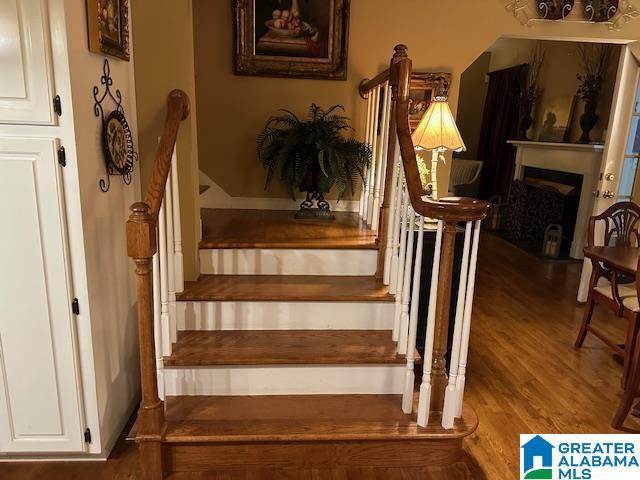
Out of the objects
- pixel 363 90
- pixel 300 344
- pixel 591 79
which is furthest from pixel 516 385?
pixel 591 79

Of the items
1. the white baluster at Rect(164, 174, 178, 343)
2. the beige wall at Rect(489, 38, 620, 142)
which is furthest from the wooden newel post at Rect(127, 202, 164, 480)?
the beige wall at Rect(489, 38, 620, 142)

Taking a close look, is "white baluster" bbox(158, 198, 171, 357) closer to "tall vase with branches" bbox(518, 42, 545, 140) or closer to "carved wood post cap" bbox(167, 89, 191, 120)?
"carved wood post cap" bbox(167, 89, 191, 120)

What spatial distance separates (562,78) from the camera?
5.87 m

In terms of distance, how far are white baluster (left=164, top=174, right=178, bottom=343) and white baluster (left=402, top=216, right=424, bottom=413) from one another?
3.48 ft

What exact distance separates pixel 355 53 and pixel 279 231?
1.45 meters

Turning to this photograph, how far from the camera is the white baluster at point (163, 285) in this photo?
197 cm

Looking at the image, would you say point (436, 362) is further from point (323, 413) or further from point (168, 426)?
point (168, 426)

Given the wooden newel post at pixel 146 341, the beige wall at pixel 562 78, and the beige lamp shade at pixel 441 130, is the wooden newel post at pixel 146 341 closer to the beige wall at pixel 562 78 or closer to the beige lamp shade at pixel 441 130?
the beige lamp shade at pixel 441 130

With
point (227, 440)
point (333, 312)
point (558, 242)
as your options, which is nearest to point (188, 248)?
point (333, 312)

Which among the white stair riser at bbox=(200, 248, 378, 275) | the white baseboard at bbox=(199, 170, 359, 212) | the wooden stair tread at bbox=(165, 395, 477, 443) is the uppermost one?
the white baseboard at bbox=(199, 170, 359, 212)

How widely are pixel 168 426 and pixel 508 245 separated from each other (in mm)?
5159

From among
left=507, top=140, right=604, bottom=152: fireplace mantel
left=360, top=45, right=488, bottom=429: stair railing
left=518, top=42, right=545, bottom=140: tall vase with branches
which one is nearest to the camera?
left=360, top=45, right=488, bottom=429: stair railing

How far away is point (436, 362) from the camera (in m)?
1.94

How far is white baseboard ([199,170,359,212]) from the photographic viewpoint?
142 inches
